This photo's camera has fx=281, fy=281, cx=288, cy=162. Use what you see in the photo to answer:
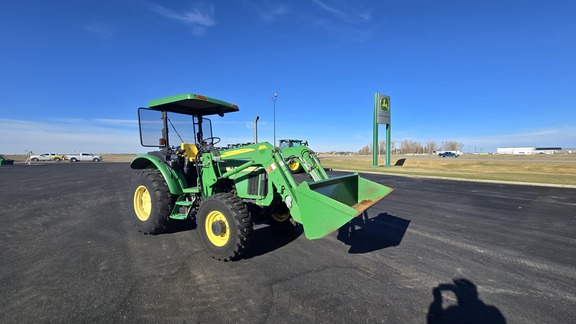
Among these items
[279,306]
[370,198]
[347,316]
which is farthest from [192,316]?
[370,198]

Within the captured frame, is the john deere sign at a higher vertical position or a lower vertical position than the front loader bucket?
higher

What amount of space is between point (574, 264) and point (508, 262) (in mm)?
907

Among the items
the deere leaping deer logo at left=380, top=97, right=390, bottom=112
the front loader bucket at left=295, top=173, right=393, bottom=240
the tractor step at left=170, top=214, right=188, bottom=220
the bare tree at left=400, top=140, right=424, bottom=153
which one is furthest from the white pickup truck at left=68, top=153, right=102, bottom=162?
the bare tree at left=400, top=140, right=424, bottom=153

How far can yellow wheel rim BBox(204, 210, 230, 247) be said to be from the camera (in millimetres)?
4020

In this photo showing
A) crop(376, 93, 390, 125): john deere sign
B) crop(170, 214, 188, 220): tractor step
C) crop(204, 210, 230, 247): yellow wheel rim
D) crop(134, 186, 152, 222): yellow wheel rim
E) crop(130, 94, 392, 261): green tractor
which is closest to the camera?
crop(130, 94, 392, 261): green tractor

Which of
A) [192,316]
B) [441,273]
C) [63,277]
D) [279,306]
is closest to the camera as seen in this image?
[192,316]

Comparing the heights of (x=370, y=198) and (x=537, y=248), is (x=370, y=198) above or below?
above

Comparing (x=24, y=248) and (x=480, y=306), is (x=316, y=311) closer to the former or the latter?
(x=480, y=306)

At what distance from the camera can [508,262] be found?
4125 mm

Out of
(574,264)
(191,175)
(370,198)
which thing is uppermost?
(191,175)

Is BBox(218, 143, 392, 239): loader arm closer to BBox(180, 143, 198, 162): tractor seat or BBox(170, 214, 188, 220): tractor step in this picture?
BBox(180, 143, 198, 162): tractor seat

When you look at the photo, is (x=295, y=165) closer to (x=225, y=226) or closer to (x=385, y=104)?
(x=225, y=226)

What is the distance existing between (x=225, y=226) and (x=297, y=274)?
1.22 m

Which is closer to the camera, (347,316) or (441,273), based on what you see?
(347,316)
